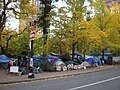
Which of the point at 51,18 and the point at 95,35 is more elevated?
the point at 51,18

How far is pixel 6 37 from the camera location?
38188 mm

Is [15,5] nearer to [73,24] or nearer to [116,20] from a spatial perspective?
[73,24]

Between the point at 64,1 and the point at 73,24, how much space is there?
4056mm

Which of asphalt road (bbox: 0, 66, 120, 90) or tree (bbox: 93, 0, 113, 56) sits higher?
tree (bbox: 93, 0, 113, 56)

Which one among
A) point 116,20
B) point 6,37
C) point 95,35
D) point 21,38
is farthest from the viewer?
point 116,20

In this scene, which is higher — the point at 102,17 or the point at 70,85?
the point at 102,17

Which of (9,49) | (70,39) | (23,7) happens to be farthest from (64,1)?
(9,49)

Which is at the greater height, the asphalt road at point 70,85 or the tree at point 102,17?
the tree at point 102,17

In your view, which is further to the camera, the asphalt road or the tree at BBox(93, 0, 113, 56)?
the tree at BBox(93, 0, 113, 56)

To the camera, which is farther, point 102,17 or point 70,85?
point 102,17

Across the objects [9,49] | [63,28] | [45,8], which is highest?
[45,8]

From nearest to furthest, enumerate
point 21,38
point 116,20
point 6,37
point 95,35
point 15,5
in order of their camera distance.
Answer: point 15,5 → point 21,38 → point 95,35 → point 6,37 → point 116,20

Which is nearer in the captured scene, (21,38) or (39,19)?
(21,38)

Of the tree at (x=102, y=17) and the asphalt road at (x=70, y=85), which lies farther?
the tree at (x=102, y=17)
